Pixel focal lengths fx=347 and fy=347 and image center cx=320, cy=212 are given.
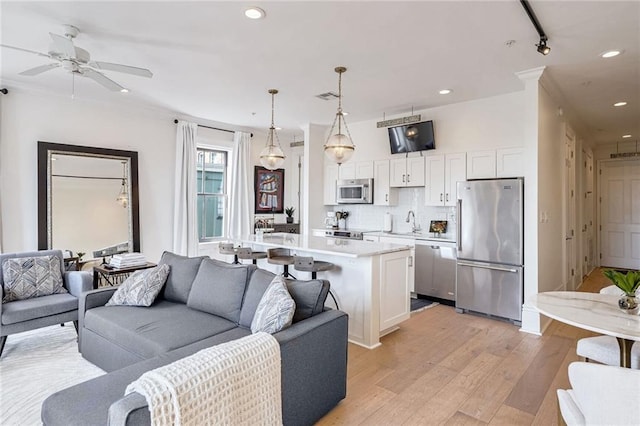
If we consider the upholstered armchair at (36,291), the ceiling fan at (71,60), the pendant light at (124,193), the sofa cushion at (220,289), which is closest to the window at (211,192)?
the pendant light at (124,193)

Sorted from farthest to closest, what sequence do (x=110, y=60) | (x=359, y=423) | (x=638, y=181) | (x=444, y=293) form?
(x=638, y=181)
(x=444, y=293)
(x=110, y=60)
(x=359, y=423)

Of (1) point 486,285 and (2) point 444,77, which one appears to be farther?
(1) point 486,285

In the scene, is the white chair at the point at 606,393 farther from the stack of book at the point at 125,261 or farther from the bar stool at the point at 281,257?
the stack of book at the point at 125,261

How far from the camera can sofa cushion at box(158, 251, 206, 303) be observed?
320 cm

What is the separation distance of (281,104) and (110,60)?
2268 millimetres

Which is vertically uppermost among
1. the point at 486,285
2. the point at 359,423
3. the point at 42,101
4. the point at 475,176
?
the point at 42,101

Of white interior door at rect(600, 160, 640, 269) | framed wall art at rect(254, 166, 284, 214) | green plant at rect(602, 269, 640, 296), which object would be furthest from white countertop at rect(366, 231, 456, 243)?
white interior door at rect(600, 160, 640, 269)

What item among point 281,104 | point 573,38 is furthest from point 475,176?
point 281,104

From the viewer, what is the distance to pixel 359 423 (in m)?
2.23

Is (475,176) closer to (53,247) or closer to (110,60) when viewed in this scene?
(110,60)

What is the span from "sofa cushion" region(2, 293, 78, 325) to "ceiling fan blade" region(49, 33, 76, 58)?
2.27 m

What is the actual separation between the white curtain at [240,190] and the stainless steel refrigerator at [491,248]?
393 cm

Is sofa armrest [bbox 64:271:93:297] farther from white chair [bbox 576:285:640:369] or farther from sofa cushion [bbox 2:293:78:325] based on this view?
white chair [bbox 576:285:640:369]

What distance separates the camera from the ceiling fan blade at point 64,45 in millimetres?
2592
